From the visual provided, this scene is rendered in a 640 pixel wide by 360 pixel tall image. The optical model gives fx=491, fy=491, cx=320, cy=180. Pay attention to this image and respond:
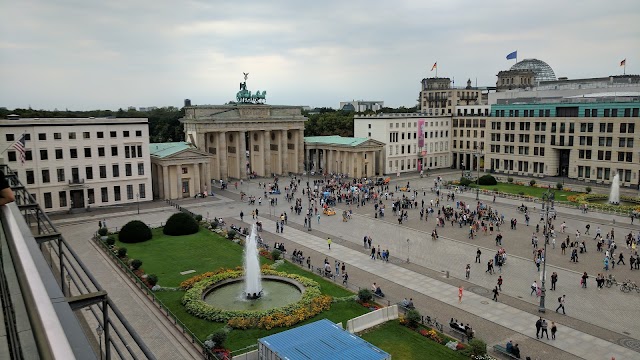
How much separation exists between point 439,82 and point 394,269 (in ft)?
386

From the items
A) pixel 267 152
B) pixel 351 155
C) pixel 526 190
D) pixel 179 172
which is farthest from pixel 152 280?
pixel 526 190

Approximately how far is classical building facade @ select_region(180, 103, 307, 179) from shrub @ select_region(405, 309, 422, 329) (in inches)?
2390

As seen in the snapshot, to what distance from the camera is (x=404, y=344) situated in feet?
89.9

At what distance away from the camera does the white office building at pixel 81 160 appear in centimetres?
6008

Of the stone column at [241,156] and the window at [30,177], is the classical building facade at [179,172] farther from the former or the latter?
the window at [30,177]

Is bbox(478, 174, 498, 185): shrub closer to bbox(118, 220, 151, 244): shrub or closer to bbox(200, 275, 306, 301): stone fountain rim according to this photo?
bbox(200, 275, 306, 301): stone fountain rim

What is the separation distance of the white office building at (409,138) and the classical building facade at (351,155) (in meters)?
3.86

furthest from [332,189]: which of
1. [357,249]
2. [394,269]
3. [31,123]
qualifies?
[31,123]

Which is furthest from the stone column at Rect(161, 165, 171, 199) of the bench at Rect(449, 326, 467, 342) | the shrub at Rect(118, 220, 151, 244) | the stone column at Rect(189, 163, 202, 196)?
the bench at Rect(449, 326, 467, 342)

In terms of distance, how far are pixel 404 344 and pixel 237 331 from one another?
964cm

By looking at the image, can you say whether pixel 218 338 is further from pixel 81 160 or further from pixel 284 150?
pixel 284 150

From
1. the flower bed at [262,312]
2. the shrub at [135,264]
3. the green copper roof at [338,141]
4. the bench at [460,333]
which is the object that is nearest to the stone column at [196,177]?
the green copper roof at [338,141]

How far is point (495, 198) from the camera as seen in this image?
73.2m

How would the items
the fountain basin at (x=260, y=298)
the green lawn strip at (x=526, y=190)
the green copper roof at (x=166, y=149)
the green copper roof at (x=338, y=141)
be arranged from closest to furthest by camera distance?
the fountain basin at (x=260, y=298) → the green copper roof at (x=166, y=149) → the green lawn strip at (x=526, y=190) → the green copper roof at (x=338, y=141)
